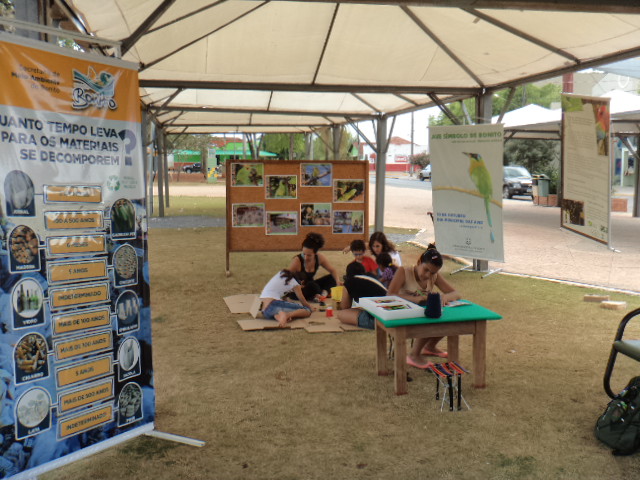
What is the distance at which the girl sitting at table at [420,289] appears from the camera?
216 inches

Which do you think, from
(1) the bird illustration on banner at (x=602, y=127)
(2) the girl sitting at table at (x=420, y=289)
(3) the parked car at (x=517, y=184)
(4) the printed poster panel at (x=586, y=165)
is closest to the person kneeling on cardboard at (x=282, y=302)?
(2) the girl sitting at table at (x=420, y=289)

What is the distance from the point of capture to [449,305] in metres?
5.12

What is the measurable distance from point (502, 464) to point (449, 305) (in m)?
1.65

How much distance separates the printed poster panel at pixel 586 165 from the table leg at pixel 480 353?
1112mm

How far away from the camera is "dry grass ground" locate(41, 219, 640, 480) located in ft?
12.1

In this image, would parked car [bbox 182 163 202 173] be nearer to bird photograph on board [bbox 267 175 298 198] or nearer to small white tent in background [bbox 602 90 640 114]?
small white tent in background [bbox 602 90 640 114]

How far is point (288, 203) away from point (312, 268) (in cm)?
193

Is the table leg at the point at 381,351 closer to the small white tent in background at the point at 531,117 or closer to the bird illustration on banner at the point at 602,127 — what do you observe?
the bird illustration on banner at the point at 602,127

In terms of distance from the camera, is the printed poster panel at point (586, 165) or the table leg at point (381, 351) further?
the table leg at point (381, 351)

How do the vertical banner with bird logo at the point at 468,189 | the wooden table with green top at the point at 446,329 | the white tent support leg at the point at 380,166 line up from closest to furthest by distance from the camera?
1. the wooden table with green top at the point at 446,329
2. the vertical banner with bird logo at the point at 468,189
3. the white tent support leg at the point at 380,166

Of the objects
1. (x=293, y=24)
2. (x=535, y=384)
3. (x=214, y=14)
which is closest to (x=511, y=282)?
(x=535, y=384)

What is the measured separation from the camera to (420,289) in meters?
5.71

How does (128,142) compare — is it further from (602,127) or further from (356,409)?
(602,127)

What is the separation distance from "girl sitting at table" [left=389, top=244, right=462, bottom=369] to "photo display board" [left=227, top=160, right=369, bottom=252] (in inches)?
166
